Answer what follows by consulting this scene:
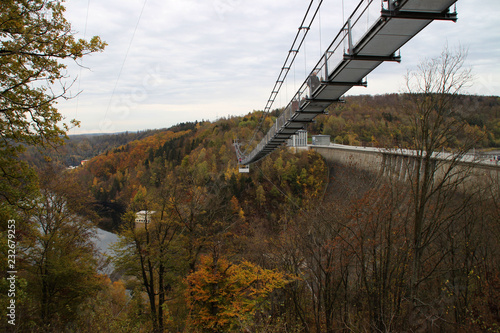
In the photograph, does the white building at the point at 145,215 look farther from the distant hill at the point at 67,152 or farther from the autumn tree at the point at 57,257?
the distant hill at the point at 67,152

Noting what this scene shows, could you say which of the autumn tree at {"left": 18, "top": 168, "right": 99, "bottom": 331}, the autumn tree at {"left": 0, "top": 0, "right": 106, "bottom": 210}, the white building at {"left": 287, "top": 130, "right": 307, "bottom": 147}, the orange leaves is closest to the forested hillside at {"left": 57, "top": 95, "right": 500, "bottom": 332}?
the orange leaves

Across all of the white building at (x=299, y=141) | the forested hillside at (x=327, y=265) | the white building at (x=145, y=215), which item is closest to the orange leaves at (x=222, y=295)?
the forested hillside at (x=327, y=265)

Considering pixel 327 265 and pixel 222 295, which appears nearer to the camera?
pixel 222 295

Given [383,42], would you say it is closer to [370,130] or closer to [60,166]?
[60,166]

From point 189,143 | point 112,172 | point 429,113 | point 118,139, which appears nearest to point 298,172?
point 189,143

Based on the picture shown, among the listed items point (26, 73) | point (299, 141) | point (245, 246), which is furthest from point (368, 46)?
point (299, 141)

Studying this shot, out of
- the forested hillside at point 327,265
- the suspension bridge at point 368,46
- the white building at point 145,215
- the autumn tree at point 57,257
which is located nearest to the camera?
the suspension bridge at point 368,46

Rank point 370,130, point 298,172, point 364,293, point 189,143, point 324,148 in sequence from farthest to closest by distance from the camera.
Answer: point 189,143 → point 370,130 → point 324,148 → point 298,172 → point 364,293

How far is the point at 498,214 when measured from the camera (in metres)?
10.1

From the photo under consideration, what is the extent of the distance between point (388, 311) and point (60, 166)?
55.0ft

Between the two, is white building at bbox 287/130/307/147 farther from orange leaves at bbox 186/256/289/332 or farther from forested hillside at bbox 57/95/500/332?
orange leaves at bbox 186/256/289/332

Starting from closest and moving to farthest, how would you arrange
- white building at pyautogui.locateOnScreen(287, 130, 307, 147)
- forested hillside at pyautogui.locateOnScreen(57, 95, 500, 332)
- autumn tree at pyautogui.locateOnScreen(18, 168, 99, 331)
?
forested hillside at pyautogui.locateOnScreen(57, 95, 500, 332) < autumn tree at pyautogui.locateOnScreen(18, 168, 99, 331) < white building at pyautogui.locateOnScreen(287, 130, 307, 147)

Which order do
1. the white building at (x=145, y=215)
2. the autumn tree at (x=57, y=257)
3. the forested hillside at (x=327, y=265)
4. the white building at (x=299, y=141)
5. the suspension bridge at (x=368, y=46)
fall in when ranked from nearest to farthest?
the suspension bridge at (x=368, y=46) < the forested hillside at (x=327, y=265) < the autumn tree at (x=57, y=257) < the white building at (x=145, y=215) < the white building at (x=299, y=141)

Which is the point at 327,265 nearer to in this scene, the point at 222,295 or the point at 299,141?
the point at 222,295
